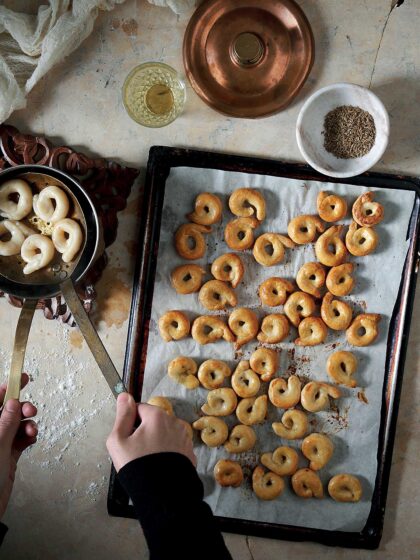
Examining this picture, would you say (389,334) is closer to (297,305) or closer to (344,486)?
(297,305)

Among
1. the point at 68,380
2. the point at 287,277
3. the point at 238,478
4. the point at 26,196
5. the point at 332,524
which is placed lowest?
the point at 332,524

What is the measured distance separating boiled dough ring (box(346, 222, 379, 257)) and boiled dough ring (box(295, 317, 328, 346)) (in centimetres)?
27

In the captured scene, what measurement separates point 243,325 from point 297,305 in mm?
199

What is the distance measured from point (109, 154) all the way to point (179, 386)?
0.83 m

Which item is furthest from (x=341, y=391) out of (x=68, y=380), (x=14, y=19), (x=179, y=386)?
(x=14, y=19)

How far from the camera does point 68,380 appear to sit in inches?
81.5

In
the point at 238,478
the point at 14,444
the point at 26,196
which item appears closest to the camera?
the point at 14,444

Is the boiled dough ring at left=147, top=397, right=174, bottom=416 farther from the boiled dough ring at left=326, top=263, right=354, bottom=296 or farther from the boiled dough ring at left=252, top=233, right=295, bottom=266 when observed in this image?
the boiled dough ring at left=326, top=263, right=354, bottom=296

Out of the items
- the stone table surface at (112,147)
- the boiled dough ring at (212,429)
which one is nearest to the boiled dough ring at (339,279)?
the stone table surface at (112,147)

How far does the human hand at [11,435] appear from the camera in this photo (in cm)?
160

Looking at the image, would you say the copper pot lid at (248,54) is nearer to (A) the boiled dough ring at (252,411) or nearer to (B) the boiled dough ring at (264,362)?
(B) the boiled dough ring at (264,362)

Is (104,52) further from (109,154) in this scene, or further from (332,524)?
(332,524)

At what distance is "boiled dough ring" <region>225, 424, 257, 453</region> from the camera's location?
6.63 feet

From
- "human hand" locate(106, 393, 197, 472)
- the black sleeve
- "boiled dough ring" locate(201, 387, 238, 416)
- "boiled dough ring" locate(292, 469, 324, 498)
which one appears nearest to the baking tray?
"boiled dough ring" locate(292, 469, 324, 498)
